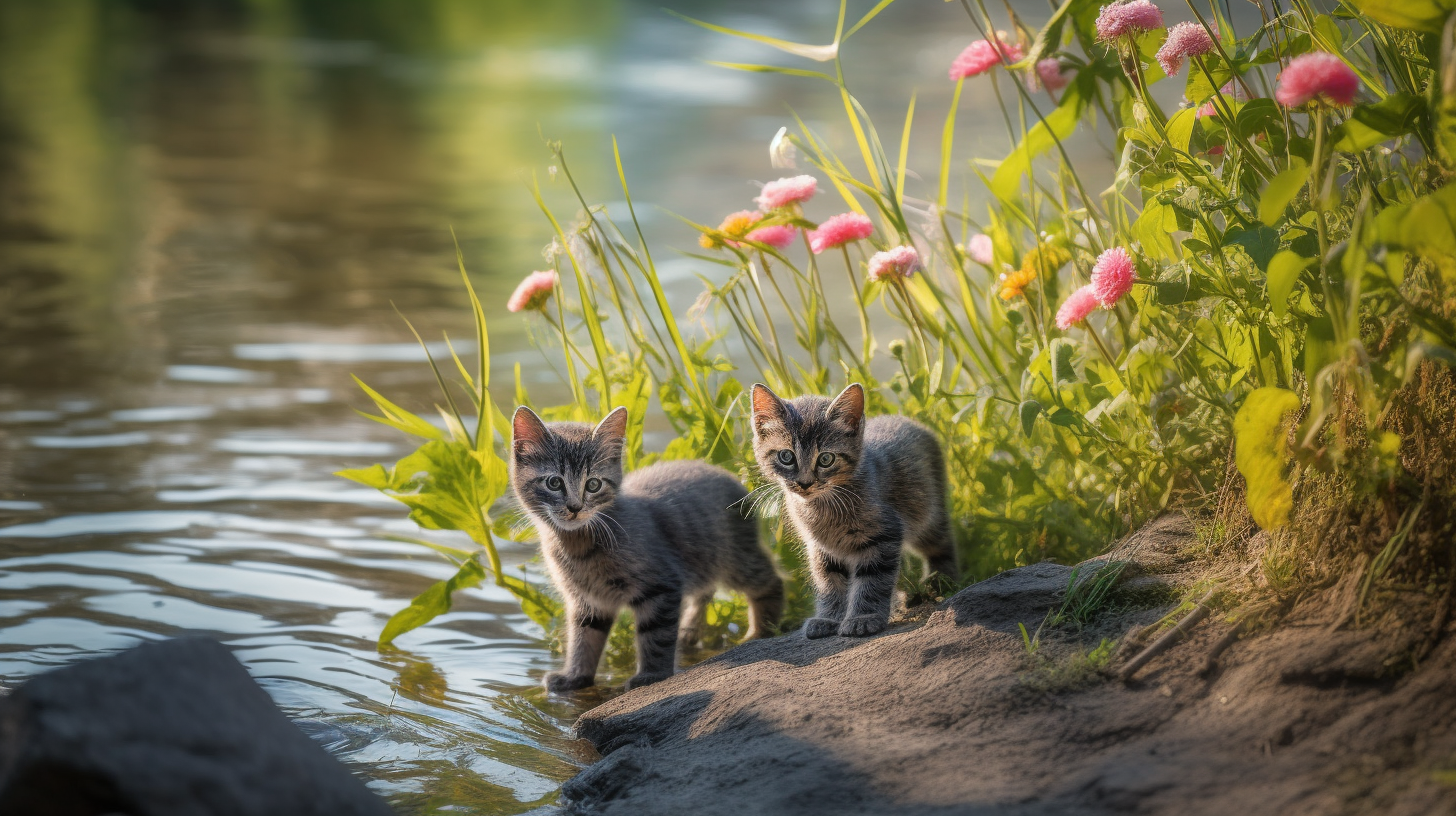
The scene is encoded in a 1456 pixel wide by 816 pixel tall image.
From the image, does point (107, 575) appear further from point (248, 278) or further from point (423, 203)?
point (423, 203)

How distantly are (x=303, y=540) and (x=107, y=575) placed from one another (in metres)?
0.70

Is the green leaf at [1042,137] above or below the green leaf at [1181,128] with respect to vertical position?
above

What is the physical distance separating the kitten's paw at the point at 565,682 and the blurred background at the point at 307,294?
0.28ft

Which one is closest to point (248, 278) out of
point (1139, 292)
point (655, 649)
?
point (655, 649)

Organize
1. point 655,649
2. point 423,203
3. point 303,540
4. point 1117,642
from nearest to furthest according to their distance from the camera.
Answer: point 1117,642 < point 655,649 < point 303,540 < point 423,203

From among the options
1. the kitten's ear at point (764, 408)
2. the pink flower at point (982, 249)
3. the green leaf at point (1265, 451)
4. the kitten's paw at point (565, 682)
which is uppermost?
the pink flower at point (982, 249)

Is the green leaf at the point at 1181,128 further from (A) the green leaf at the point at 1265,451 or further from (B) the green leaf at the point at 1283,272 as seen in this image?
(A) the green leaf at the point at 1265,451

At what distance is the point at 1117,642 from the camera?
2.57m

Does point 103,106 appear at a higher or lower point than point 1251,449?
higher

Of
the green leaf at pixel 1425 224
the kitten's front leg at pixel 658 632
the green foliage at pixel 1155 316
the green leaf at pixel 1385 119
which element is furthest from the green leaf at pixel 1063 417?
the kitten's front leg at pixel 658 632

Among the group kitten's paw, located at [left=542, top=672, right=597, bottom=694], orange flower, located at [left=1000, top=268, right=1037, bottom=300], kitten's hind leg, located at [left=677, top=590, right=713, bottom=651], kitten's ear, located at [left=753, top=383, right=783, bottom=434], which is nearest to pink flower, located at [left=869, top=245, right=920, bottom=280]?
orange flower, located at [left=1000, top=268, right=1037, bottom=300]

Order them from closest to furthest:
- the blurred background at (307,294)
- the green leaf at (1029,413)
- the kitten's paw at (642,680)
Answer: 1. the green leaf at (1029,413)
2. the kitten's paw at (642,680)
3. the blurred background at (307,294)

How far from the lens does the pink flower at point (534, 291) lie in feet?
12.8

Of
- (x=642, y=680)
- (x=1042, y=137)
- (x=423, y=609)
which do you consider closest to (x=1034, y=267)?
(x=1042, y=137)
